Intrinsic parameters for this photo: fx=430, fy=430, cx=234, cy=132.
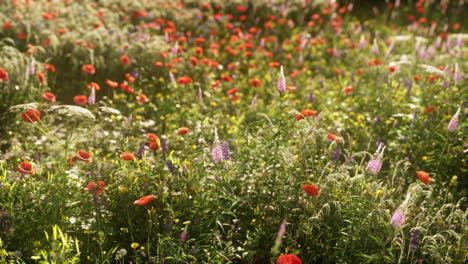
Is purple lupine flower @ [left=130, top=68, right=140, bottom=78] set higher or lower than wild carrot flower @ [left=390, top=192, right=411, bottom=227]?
lower

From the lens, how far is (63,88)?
16.4 feet

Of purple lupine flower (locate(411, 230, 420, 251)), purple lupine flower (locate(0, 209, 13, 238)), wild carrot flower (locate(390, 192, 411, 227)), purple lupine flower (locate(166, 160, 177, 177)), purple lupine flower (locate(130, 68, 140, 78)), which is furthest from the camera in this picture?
purple lupine flower (locate(130, 68, 140, 78))

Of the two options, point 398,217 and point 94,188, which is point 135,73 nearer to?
point 94,188

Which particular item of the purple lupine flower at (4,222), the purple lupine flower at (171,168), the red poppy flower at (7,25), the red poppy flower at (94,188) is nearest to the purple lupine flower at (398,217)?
the purple lupine flower at (171,168)

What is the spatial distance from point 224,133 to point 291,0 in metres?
5.55

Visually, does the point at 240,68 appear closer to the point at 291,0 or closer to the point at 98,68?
the point at 98,68

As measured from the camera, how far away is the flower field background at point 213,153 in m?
2.65

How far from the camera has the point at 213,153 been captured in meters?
2.68

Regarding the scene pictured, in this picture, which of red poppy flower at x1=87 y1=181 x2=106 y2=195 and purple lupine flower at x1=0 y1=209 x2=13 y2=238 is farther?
red poppy flower at x1=87 y1=181 x2=106 y2=195

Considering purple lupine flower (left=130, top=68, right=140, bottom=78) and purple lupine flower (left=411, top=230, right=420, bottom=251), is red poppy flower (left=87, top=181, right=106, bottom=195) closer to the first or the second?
purple lupine flower (left=411, top=230, right=420, bottom=251)

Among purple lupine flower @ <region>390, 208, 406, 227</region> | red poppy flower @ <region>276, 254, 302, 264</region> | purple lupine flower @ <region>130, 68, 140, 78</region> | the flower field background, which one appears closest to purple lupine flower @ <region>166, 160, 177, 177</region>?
the flower field background

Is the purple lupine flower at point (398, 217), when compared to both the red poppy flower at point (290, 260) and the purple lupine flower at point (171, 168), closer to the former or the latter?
the red poppy flower at point (290, 260)

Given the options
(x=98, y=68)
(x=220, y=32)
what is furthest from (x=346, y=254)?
(x=220, y=32)

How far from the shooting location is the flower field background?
2.65 metres
